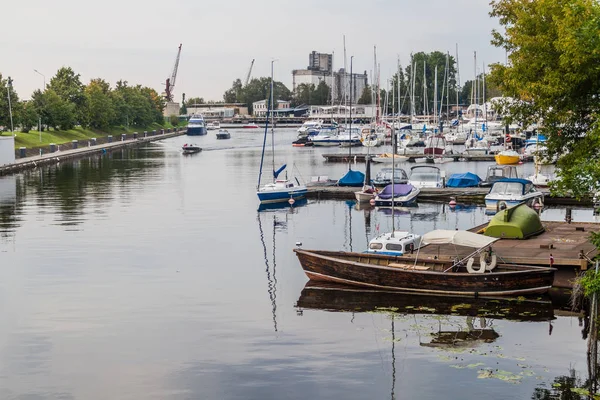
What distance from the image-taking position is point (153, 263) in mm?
48250

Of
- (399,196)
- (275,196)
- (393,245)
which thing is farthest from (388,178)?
(393,245)

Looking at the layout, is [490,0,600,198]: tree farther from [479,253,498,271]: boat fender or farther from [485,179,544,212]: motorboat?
[485,179,544,212]: motorboat

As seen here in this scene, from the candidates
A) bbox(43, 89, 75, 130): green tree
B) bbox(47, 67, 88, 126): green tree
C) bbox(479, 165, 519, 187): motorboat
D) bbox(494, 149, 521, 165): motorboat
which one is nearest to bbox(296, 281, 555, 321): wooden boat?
bbox(479, 165, 519, 187): motorboat

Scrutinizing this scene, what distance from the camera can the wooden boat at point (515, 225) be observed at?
44094 mm

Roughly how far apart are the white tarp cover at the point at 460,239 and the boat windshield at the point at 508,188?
101 feet

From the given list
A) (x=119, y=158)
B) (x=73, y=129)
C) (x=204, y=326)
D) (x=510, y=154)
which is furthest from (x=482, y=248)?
(x=73, y=129)

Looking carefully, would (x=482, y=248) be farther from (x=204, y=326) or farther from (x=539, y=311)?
(x=204, y=326)

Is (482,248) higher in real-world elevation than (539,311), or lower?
higher

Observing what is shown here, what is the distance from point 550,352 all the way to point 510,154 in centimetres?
8413

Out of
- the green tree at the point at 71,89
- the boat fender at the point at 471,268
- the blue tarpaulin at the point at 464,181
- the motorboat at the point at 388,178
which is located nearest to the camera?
the boat fender at the point at 471,268

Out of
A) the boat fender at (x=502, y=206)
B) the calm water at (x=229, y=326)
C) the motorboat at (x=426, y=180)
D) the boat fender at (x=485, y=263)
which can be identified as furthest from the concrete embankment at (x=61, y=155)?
the boat fender at (x=485, y=263)

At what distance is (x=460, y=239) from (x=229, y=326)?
1128 cm

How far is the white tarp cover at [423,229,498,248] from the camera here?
38.7 m

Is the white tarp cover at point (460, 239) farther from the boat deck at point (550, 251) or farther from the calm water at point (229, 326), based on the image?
the calm water at point (229, 326)
